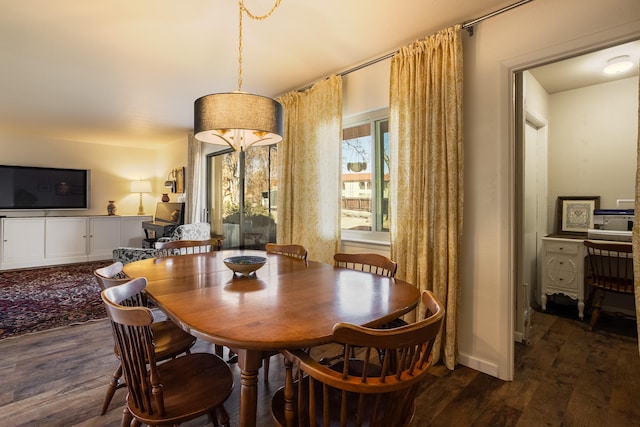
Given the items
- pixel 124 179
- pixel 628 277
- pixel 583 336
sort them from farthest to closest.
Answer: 1. pixel 124 179
2. pixel 628 277
3. pixel 583 336

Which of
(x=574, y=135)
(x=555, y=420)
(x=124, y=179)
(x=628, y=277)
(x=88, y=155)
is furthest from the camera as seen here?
(x=124, y=179)

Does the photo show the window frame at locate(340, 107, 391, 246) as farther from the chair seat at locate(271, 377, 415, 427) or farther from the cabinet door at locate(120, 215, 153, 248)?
the cabinet door at locate(120, 215, 153, 248)

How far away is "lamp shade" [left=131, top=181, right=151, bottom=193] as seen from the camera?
22.1 ft

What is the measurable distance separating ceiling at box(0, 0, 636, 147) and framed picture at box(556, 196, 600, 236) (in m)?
2.58

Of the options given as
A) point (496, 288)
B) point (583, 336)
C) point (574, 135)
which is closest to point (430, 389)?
point (496, 288)

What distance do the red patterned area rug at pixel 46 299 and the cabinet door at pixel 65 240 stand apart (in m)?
0.44

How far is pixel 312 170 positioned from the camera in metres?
3.33

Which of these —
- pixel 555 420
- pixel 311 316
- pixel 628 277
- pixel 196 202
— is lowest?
pixel 555 420

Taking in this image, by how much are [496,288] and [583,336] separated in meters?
1.43

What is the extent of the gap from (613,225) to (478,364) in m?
2.21

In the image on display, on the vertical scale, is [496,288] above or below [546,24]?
below

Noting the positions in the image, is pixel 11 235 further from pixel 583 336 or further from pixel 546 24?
pixel 583 336

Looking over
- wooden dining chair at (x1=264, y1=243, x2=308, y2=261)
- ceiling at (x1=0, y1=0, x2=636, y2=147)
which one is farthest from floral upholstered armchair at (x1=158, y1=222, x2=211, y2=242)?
wooden dining chair at (x1=264, y1=243, x2=308, y2=261)

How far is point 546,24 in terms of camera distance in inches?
76.8
